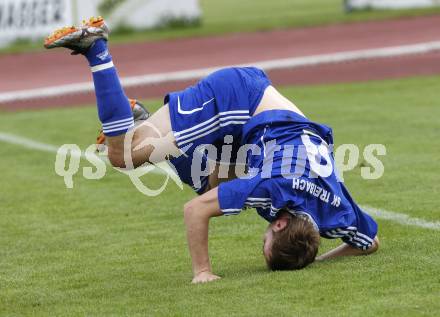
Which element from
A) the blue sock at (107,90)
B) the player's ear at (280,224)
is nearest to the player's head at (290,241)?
the player's ear at (280,224)

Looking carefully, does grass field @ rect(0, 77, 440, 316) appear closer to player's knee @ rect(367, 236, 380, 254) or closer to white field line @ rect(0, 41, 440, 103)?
player's knee @ rect(367, 236, 380, 254)

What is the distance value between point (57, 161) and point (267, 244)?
5.82 metres

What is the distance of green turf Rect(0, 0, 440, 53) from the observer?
24.0 m

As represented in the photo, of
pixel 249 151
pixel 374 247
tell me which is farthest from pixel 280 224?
pixel 374 247

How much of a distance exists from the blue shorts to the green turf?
53.8 ft

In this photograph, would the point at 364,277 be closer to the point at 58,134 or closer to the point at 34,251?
the point at 34,251

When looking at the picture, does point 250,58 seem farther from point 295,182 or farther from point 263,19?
point 295,182

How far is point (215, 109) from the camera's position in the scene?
689cm

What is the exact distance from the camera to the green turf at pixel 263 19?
24000 mm

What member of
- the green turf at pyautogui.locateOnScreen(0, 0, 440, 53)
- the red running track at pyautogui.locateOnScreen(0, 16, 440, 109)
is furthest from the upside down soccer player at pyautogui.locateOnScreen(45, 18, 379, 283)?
the green turf at pyautogui.locateOnScreen(0, 0, 440, 53)

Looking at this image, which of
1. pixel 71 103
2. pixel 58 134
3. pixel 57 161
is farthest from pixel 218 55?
pixel 57 161

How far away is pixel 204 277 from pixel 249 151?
0.90 meters

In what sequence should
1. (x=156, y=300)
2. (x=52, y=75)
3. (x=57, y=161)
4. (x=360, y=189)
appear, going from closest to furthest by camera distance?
(x=156, y=300) → (x=360, y=189) → (x=57, y=161) → (x=52, y=75)

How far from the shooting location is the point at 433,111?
522 inches
